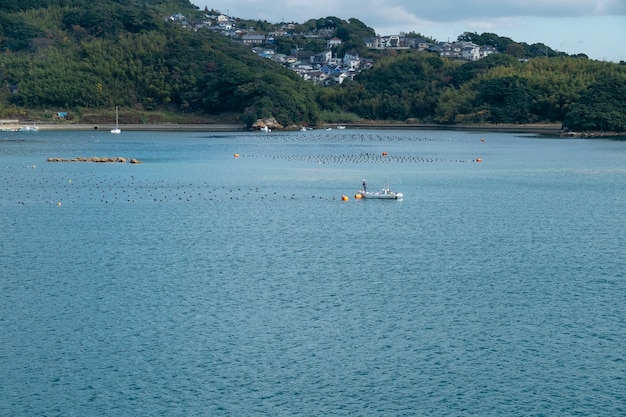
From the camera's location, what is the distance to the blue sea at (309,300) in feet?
68.4

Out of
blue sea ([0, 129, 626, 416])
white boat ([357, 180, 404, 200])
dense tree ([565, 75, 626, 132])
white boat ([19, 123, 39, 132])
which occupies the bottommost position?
blue sea ([0, 129, 626, 416])

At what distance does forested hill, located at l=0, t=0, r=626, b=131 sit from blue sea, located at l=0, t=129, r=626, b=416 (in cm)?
6921

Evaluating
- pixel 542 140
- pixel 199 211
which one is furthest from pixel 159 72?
pixel 199 211

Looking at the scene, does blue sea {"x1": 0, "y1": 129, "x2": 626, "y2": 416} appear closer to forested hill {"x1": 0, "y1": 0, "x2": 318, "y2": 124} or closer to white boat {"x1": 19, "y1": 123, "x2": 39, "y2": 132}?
white boat {"x1": 19, "y1": 123, "x2": 39, "y2": 132}

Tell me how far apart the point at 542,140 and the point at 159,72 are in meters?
58.3

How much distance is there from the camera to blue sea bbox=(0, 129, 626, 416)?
2084 cm

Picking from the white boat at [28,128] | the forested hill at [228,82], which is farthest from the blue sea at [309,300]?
the forested hill at [228,82]

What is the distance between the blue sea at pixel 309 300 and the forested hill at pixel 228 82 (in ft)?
227

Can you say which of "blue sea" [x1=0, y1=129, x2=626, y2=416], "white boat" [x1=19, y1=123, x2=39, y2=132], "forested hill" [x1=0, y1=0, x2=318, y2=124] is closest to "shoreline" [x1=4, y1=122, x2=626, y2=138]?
"white boat" [x1=19, y1=123, x2=39, y2=132]

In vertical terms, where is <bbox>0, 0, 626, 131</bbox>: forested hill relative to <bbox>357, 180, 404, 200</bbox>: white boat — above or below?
above

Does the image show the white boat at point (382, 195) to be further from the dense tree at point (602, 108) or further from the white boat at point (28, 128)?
the white boat at point (28, 128)

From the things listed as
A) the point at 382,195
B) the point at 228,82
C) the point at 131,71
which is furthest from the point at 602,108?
the point at 382,195

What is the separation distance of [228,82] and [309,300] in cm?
10368

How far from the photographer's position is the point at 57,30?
148m
